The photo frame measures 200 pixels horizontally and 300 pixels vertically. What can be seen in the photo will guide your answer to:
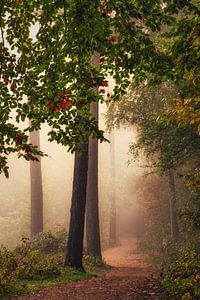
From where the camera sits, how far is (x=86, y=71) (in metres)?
5.41

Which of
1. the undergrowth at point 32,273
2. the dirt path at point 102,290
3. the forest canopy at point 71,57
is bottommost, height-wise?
the dirt path at point 102,290

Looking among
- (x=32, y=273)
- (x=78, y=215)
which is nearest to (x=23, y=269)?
(x=32, y=273)

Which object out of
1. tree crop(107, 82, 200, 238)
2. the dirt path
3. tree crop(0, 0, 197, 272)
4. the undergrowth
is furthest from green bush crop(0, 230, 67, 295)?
tree crop(0, 0, 197, 272)

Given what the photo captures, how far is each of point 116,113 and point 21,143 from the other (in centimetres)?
1298

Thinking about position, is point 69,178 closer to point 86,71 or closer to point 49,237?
point 49,237

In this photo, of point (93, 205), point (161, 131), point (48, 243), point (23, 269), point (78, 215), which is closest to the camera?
point (23, 269)

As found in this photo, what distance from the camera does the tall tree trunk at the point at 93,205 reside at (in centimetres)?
1533

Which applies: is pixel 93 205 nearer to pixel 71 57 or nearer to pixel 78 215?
pixel 78 215

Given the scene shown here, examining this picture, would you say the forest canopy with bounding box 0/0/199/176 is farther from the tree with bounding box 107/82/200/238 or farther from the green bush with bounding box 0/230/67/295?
the green bush with bounding box 0/230/67/295

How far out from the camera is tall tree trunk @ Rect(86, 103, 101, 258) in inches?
603

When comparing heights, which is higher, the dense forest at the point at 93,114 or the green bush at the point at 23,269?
the dense forest at the point at 93,114

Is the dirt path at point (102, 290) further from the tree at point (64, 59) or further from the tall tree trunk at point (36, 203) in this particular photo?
the tall tree trunk at point (36, 203)

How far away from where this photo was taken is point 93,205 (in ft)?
51.4

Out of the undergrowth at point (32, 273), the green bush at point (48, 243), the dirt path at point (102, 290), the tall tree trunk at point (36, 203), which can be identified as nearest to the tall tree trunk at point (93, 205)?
the undergrowth at point (32, 273)
